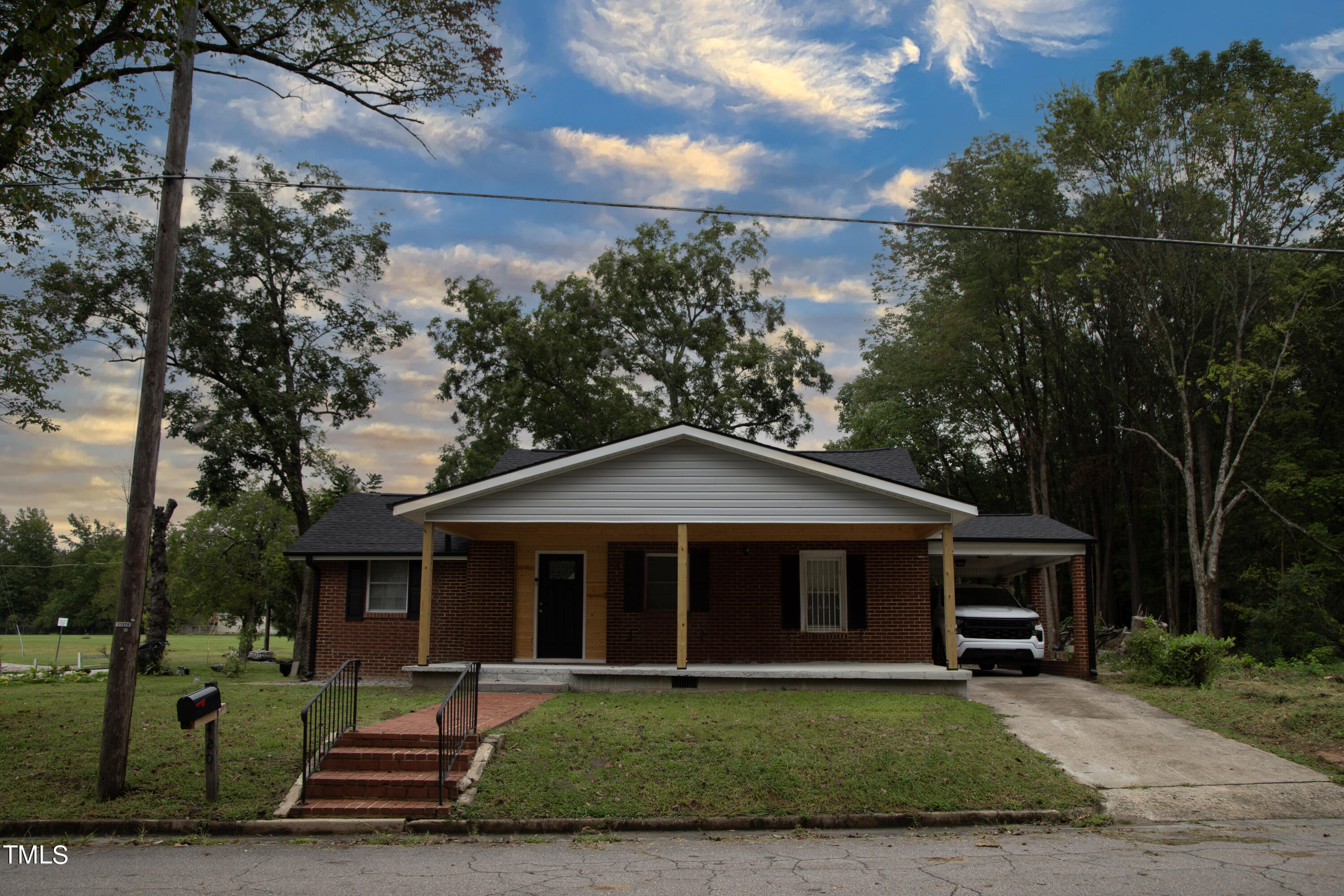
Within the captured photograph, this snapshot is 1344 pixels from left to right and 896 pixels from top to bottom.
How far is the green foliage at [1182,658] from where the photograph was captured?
14094 millimetres

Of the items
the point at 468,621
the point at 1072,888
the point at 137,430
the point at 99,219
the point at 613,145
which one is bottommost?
the point at 1072,888

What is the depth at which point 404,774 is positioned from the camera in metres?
8.45

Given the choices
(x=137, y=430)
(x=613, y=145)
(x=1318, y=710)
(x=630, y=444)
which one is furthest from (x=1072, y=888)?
(x=613, y=145)

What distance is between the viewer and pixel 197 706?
762 centimetres

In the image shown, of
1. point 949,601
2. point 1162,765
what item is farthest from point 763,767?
point 949,601

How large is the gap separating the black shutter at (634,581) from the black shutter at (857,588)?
3815 mm

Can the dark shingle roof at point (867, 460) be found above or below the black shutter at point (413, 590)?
above

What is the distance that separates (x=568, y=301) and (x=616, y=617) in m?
19.7

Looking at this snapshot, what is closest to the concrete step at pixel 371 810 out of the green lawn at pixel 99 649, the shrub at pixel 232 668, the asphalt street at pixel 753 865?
the asphalt street at pixel 753 865

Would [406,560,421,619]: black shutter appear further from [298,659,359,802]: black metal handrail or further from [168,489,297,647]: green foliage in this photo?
[168,489,297,647]: green foliage

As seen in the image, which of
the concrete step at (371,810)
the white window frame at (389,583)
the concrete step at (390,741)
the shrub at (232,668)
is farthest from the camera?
the shrub at (232,668)

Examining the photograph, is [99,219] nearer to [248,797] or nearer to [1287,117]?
[248,797]

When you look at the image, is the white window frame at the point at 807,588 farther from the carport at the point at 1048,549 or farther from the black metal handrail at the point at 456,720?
the black metal handrail at the point at 456,720

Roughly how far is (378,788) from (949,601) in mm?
9481
